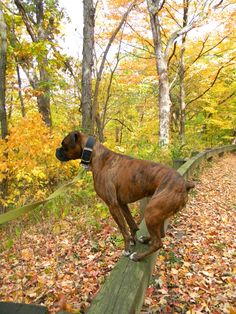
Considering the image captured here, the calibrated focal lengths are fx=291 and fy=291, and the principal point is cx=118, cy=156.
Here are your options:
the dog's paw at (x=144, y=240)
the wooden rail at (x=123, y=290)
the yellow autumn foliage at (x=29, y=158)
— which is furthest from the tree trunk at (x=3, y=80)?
the wooden rail at (x=123, y=290)

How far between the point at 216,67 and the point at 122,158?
689 inches

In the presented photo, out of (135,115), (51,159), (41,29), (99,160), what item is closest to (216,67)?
(135,115)

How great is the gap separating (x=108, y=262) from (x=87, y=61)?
6.96 meters

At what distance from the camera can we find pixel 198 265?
3.99 metres

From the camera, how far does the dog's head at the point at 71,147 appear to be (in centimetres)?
317

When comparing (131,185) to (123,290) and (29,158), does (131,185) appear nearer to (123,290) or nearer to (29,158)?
(123,290)

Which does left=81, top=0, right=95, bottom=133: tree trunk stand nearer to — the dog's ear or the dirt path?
the dirt path

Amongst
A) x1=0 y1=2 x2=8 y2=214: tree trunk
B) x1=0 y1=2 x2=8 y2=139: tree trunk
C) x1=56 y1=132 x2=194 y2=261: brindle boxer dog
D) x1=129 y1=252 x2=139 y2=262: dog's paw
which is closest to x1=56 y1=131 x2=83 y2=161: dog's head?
x1=56 y1=132 x2=194 y2=261: brindle boxer dog

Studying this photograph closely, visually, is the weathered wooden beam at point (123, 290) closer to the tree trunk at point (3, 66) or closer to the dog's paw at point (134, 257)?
the dog's paw at point (134, 257)

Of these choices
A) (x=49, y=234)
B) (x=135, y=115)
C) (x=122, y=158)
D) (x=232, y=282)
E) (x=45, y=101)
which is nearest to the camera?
(x=122, y=158)

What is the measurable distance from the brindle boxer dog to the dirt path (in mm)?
759

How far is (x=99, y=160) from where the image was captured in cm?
313

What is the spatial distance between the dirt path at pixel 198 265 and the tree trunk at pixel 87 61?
14.6 feet

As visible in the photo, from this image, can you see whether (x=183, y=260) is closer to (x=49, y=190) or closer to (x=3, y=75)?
(x=49, y=190)
